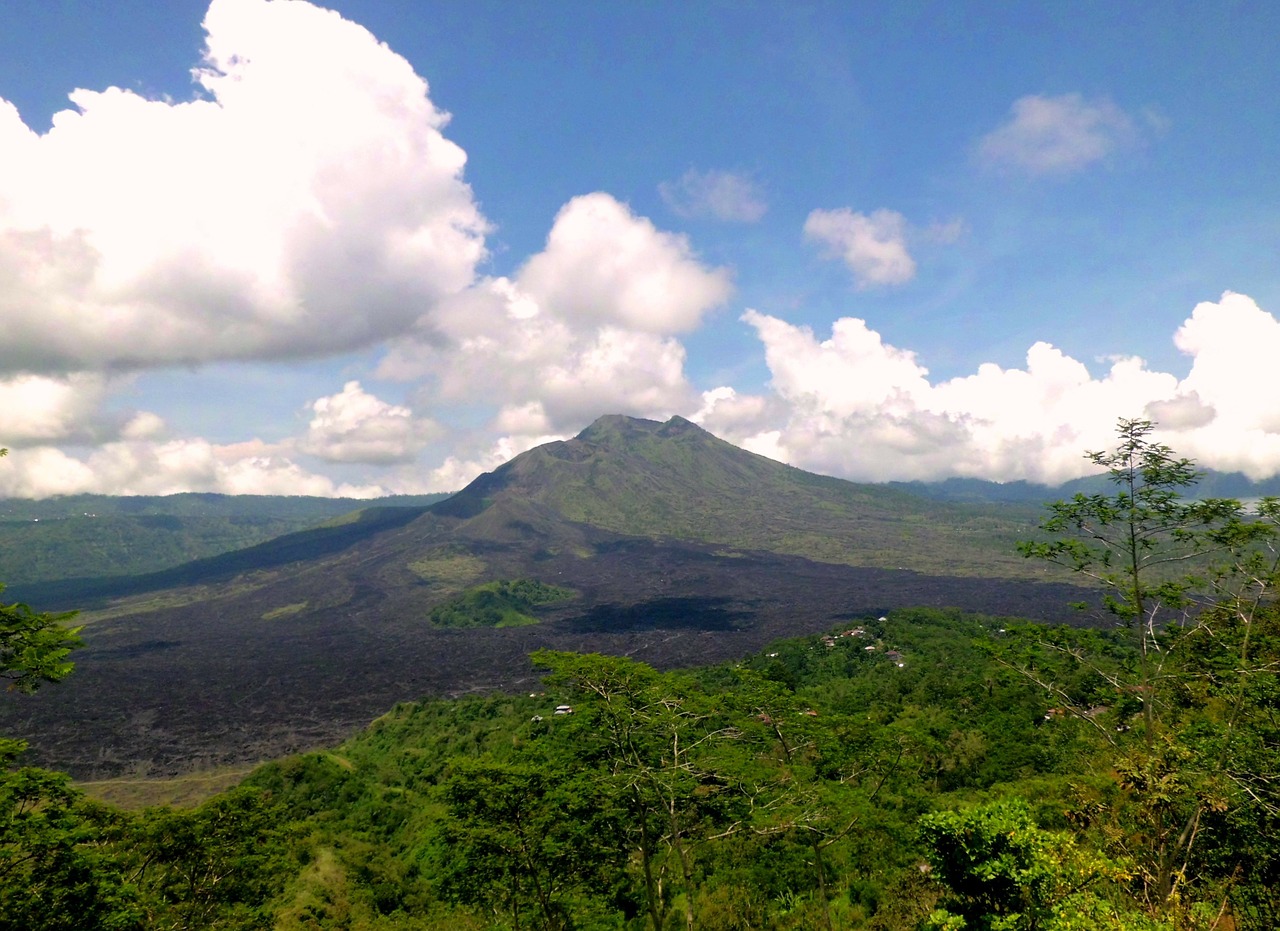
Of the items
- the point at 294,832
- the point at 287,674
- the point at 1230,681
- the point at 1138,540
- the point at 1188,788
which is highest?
the point at 1138,540

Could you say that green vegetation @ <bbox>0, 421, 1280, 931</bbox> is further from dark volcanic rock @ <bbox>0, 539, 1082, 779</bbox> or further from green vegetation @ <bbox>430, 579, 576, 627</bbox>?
green vegetation @ <bbox>430, 579, 576, 627</bbox>

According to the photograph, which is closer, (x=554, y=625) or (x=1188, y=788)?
(x=1188, y=788)

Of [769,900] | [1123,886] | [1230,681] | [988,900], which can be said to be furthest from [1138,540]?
[769,900]

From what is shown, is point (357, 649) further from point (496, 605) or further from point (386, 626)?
point (496, 605)

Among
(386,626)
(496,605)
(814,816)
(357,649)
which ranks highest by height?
(814,816)

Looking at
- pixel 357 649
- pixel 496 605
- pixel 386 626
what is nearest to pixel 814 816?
pixel 357 649

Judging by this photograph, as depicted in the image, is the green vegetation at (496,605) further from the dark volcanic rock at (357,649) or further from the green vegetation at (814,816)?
the green vegetation at (814,816)

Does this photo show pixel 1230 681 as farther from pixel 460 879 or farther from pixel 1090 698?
pixel 460 879

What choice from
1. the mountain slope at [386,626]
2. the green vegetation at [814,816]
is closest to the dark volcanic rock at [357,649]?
the mountain slope at [386,626]
